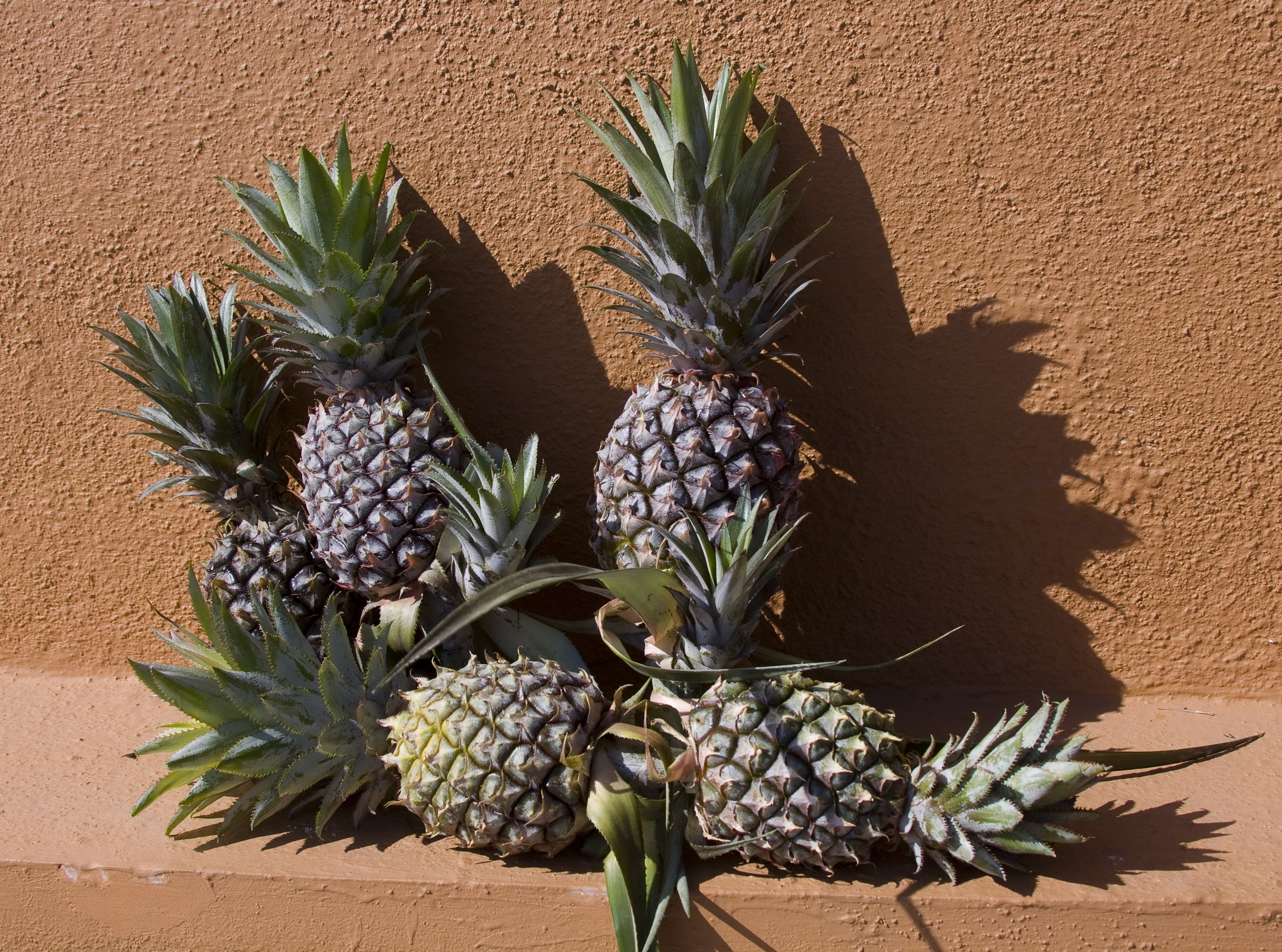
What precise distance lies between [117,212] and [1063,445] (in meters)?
2.08

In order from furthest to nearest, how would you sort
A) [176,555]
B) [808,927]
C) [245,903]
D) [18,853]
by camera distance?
[176,555] → [18,853] → [245,903] → [808,927]

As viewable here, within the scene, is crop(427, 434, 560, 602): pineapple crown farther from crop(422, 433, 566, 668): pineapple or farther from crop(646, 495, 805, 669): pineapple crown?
crop(646, 495, 805, 669): pineapple crown

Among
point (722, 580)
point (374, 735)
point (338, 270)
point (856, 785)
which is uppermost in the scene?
point (338, 270)

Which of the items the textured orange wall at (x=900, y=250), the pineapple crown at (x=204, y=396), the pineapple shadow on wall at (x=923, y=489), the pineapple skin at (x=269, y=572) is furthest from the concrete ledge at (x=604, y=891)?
the pineapple crown at (x=204, y=396)

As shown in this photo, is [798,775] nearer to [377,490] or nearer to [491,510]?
[491,510]

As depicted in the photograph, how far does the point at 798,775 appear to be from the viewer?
1.32 metres

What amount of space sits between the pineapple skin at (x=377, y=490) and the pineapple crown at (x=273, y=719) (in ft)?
0.41

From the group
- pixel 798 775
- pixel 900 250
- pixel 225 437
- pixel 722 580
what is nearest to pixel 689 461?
pixel 722 580

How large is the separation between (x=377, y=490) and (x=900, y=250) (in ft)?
3.61

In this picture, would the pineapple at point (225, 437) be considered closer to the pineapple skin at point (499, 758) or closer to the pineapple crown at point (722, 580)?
the pineapple skin at point (499, 758)

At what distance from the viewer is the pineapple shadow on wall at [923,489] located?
71.5 inches

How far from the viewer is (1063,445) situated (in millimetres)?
1820

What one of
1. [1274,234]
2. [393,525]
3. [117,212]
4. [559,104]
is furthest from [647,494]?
[117,212]

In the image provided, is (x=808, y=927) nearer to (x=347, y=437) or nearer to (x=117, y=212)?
(x=347, y=437)
